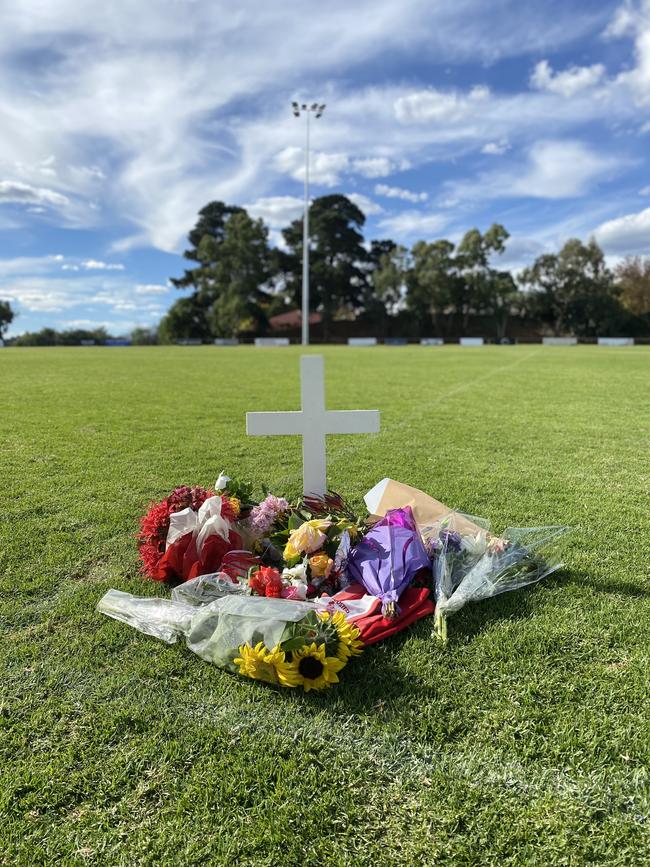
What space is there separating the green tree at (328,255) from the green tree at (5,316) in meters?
31.9

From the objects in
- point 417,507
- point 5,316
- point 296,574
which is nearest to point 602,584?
point 417,507

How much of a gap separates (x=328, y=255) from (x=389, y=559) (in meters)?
57.7

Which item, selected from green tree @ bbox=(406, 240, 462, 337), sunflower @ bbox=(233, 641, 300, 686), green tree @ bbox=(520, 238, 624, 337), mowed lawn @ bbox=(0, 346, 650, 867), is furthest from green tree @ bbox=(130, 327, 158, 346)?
sunflower @ bbox=(233, 641, 300, 686)

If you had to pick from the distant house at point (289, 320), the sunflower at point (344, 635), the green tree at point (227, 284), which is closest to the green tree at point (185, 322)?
the green tree at point (227, 284)

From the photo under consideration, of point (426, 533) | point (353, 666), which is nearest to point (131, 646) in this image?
point (353, 666)

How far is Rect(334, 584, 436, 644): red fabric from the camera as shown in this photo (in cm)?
242

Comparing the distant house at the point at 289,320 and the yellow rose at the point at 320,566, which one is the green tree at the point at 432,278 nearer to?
the distant house at the point at 289,320

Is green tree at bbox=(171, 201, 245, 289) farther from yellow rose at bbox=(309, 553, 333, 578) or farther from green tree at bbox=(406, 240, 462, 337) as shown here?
yellow rose at bbox=(309, 553, 333, 578)

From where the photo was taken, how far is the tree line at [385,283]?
55375 mm

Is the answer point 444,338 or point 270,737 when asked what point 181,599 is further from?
point 444,338

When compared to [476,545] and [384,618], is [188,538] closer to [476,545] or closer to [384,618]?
[384,618]

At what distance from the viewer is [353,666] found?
7.53 ft

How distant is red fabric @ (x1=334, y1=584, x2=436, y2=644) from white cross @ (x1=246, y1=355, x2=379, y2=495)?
0.95m

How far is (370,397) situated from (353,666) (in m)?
8.83
